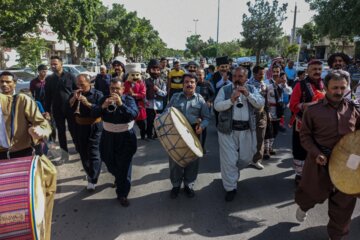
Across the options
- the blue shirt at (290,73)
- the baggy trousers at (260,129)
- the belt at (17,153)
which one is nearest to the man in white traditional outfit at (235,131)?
the baggy trousers at (260,129)

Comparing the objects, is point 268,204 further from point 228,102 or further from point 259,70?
point 259,70

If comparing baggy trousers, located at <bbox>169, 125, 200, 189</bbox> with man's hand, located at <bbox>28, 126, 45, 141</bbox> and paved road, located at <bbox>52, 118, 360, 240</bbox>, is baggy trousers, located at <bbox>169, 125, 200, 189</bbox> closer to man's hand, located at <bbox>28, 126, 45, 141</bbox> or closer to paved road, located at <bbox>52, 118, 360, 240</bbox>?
paved road, located at <bbox>52, 118, 360, 240</bbox>

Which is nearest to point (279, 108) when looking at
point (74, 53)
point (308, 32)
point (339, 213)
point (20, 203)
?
point (339, 213)

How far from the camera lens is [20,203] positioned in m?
2.29

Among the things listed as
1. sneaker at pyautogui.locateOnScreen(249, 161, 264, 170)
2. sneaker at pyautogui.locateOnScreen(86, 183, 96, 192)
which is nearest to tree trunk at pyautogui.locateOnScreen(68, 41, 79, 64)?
sneaker at pyautogui.locateOnScreen(86, 183, 96, 192)

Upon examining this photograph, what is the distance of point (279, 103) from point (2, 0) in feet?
33.8

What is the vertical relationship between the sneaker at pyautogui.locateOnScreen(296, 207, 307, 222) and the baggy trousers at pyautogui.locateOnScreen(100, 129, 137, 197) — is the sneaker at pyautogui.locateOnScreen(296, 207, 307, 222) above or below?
below

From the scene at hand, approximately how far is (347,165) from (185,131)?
181cm

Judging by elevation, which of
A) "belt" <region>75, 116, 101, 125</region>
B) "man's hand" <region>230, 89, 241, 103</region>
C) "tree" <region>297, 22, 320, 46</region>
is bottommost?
"belt" <region>75, 116, 101, 125</region>

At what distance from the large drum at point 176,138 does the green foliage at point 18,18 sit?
408 inches

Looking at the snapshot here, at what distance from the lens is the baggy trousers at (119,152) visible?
4.08 metres

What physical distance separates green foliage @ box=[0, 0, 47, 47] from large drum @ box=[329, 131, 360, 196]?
1213cm

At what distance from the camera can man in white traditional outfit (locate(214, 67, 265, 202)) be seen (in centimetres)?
421

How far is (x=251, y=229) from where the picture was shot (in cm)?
357
